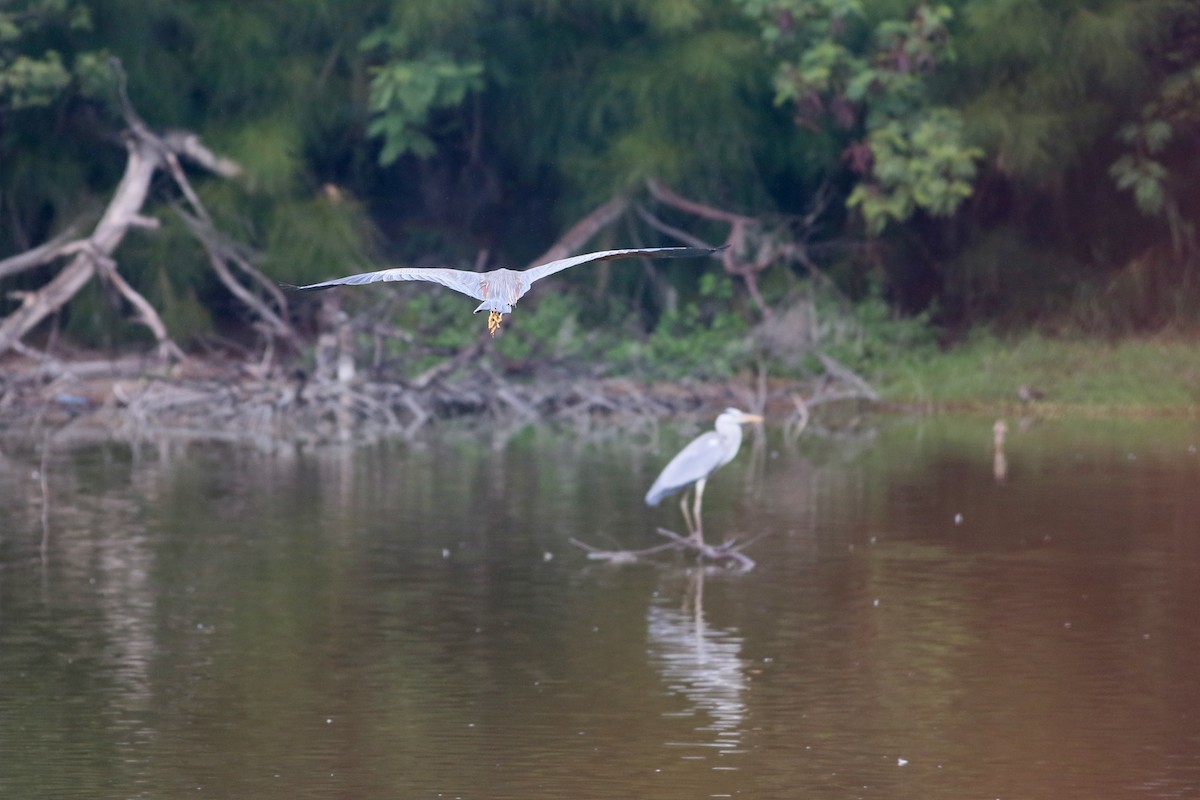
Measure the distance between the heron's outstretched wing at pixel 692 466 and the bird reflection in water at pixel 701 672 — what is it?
101 centimetres

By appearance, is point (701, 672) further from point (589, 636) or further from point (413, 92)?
point (413, 92)

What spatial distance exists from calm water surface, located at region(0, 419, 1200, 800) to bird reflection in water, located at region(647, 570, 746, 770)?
0.06 feet

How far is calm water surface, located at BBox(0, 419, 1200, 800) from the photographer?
6855mm

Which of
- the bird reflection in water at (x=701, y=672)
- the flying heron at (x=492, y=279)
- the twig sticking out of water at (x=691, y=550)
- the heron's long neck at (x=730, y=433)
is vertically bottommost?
the bird reflection in water at (x=701, y=672)

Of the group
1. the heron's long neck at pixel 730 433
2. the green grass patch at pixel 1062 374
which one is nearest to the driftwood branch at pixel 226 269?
the green grass patch at pixel 1062 374

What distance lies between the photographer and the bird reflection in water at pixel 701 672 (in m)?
7.15

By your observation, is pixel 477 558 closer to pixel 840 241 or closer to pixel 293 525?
pixel 293 525

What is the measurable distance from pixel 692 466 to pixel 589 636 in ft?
7.48

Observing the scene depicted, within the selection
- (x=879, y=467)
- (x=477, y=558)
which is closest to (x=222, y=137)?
(x=879, y=467)

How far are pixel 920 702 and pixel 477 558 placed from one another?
372cm

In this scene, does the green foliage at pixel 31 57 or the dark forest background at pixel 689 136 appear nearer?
the green foliage at pixel 31 57

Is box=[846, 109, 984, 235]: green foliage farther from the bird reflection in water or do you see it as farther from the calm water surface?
the bird reflection in water

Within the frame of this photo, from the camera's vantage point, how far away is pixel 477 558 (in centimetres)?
1095

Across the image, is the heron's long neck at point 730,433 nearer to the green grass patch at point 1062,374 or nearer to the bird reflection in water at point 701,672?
the bird reflection in water at point 701,672
